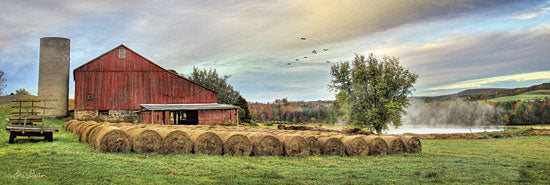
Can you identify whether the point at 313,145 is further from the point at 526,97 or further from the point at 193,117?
the point at 526,97

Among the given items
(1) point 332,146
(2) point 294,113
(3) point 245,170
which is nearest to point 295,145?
(1) point 332,146

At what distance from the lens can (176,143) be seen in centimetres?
1377

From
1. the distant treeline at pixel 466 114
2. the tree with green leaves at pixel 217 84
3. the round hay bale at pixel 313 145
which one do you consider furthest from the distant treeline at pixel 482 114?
the round hay bale at pixel 313 145

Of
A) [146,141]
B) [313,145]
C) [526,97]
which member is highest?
[526,97]

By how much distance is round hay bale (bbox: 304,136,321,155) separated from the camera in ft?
46.8

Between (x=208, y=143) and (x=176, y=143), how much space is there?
1265 mm

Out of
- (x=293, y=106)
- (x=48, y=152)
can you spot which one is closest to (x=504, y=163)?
(x=48, y=152)

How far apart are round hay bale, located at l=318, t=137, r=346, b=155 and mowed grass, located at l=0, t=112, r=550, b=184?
122 centimetres

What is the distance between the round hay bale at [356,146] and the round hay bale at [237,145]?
414 centimetres

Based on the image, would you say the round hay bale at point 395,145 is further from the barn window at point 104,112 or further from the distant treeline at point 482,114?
the distant treeline at point 482,114

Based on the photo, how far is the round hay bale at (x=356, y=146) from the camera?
47.5 feet

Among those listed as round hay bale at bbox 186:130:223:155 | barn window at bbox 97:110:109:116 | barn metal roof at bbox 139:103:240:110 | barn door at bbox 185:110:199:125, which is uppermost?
barn metal roof at bbox 139:103:240:110
